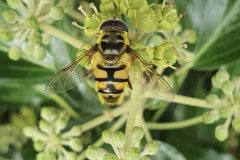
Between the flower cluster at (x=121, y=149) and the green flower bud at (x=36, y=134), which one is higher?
the green flower bud at (x=36, y=134)

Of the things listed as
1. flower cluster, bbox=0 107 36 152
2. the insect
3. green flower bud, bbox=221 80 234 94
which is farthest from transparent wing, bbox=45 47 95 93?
flower cluster, bbox=0 107 36 152

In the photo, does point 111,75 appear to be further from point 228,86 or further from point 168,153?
point 168,153

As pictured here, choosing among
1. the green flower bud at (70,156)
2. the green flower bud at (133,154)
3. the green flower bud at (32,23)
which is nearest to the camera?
the green flower bud at (133,154)

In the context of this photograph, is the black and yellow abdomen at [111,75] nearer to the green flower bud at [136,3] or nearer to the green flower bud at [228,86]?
the green flower bud at [136,3]

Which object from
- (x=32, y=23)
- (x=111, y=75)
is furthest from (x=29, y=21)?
(x=111, y=75)

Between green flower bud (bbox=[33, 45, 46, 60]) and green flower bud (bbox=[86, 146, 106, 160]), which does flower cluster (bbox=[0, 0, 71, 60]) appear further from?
green flower bud (bbox=[86, 146, 106, 160])

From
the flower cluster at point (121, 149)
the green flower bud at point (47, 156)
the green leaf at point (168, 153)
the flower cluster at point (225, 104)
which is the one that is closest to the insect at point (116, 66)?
the flower cluster at point (121, 149)

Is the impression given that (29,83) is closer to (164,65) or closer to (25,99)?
(25,99)
